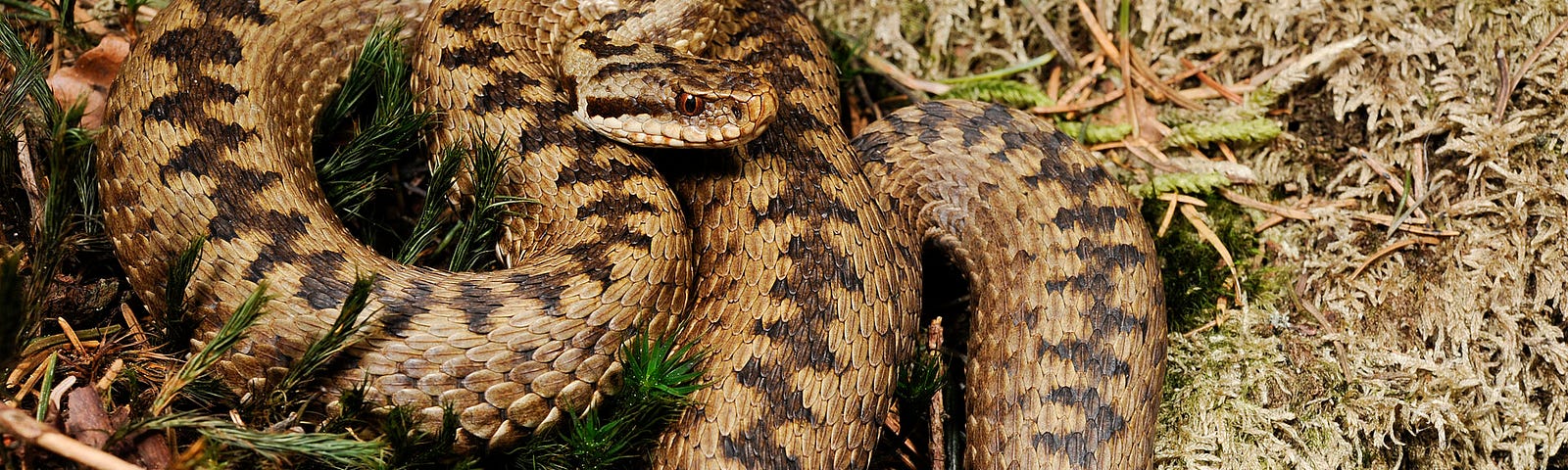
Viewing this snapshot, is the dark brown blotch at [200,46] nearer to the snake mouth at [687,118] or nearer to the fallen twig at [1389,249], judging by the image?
the snake mouth at [687,118]

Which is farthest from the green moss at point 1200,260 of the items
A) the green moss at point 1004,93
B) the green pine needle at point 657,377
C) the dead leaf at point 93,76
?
the dead leaf at point 93,76

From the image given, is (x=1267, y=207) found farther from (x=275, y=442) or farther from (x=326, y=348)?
(x=275, y=442)

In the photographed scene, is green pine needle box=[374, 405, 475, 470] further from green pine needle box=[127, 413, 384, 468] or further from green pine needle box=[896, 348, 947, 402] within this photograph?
green pine needle box=[896, 348, 947, 402]

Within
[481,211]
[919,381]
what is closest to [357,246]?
[481,211]

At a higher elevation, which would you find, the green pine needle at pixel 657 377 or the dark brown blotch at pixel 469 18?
the dark brown blotch at pixel 469 18

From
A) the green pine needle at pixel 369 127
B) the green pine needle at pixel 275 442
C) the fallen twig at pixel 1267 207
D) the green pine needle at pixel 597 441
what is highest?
the green pine needle at pixel 369 127

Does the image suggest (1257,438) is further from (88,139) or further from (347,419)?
(88,139)

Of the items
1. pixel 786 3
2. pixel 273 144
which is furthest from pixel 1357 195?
pixel 273 144
